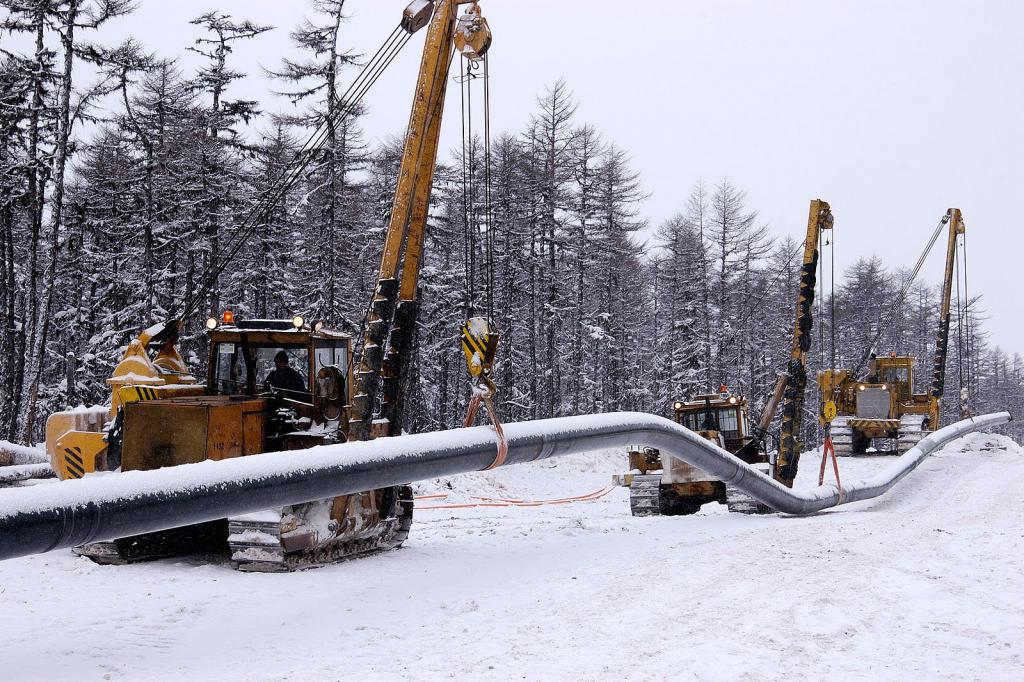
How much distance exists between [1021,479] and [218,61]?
88.4 feet

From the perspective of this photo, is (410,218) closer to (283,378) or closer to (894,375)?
(283,378)

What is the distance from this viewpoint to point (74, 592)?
7570 mm

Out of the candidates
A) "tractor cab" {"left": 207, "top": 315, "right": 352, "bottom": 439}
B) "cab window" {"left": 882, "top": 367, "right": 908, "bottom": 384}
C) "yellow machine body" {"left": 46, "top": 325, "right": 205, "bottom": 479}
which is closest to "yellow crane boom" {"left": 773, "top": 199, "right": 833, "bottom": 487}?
"tractor cab" {"left": 207, "top": 315, "right": 352, "bottom": 439}

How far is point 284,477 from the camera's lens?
675cm

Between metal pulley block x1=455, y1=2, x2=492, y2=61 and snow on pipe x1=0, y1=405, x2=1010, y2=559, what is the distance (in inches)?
206

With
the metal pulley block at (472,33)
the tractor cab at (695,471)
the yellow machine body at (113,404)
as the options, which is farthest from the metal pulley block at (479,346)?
the tractor cab at (695,471)

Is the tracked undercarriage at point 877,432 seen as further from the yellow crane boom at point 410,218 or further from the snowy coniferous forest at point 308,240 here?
the yellow crane boom at point 410,218

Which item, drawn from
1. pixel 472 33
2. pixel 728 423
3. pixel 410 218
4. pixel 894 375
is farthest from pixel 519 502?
pixel 894 375

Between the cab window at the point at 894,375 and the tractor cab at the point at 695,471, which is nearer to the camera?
the tractor cab at the point at 695,471

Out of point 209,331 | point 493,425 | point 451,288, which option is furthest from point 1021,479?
point 451,288

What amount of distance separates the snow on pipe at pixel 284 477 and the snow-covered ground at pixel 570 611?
0.89 metres

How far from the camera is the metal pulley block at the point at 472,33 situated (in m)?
11.4

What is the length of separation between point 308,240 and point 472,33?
27.4 meters

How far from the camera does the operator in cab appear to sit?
10.5 m
